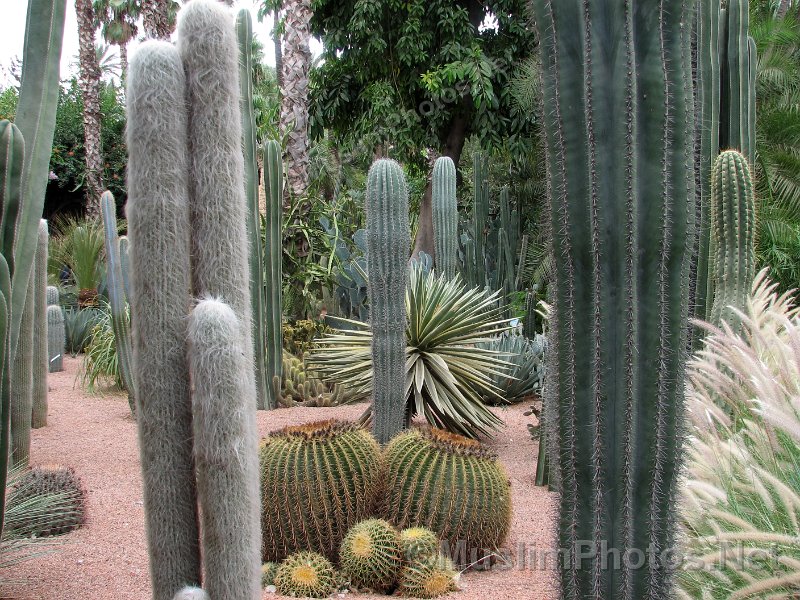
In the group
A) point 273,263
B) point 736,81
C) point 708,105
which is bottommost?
point 273,263

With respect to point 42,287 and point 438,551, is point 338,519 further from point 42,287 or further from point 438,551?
point 42,287

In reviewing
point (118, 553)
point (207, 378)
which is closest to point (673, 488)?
point (207, 378)

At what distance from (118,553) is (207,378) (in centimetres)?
255

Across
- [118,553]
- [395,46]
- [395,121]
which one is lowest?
[118,553]

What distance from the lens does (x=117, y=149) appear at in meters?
21.7

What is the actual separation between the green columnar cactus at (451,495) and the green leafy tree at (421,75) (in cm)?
889

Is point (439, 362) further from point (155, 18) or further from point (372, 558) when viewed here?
point (155, 18)

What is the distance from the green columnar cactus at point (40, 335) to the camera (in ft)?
21.9

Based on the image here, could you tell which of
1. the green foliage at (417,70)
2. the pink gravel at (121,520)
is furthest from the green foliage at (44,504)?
the green foliage at (417,70)

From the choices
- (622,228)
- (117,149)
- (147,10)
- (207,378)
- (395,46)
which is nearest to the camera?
(622,228)

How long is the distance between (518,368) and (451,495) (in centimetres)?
410

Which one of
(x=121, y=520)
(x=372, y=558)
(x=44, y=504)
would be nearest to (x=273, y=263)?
(x=121, y=520)

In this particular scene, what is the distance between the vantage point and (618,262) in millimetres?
2111

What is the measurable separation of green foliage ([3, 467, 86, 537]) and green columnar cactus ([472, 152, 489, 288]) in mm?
6898
